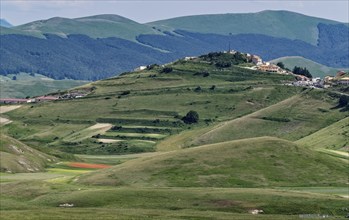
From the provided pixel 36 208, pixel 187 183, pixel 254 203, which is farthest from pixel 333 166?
pixel 36 208

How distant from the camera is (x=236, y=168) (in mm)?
164875

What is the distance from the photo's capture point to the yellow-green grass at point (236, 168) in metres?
159

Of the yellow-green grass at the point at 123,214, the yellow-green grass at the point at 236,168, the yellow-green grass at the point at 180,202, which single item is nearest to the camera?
the yellow-green grass at the point at 123,214

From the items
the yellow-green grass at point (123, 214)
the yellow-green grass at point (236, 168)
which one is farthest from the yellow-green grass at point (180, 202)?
the yellow-green grass at point (236, 168)

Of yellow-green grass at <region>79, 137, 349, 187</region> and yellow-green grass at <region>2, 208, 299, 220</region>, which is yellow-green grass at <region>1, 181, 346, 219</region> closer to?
yellow-green grass at <region>2, 208, 299, 220</region>

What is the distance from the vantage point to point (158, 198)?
132 m

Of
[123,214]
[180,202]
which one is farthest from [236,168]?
[123,214]

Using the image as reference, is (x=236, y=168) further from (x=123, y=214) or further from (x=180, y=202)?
(x=123, y=214)

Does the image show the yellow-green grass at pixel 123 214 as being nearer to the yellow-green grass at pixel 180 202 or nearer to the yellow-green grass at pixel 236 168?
the yellow-green grass at pixel 180 202

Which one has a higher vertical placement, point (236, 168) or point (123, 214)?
point (123, 214)

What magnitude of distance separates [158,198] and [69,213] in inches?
749

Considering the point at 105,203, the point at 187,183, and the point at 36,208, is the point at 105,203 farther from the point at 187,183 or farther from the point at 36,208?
the point at 187,183

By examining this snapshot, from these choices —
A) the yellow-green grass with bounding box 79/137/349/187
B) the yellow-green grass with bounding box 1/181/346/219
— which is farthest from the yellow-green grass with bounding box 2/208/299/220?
the yellow-green grass with bounding box 79/137/349/187

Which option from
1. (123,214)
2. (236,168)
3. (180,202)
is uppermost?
(123,214)
